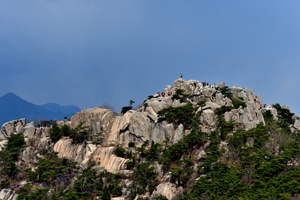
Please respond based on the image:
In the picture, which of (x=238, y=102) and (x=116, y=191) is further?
(x=238, y=102)

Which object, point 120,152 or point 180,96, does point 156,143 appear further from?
point 180,96

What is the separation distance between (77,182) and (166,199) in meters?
19.8

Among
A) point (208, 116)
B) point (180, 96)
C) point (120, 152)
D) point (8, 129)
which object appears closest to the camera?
point (120, 152)

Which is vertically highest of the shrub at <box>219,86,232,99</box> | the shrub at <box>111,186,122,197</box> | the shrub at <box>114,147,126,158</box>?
the shrub at <box>219,86,232,99</box>

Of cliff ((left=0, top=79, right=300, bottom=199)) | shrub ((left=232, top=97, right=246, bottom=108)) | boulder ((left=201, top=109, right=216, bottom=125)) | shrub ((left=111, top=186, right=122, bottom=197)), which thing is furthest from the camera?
shrub ((left=232, top=97, right=246, bottom=108))

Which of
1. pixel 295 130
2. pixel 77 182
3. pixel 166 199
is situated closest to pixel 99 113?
pixel 77 182

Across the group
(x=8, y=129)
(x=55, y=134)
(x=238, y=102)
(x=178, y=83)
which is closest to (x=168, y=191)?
(x=238, y=102)

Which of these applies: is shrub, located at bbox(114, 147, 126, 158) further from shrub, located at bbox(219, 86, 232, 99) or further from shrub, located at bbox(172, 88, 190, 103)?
shrub, located at bbox(219, 86, 232, 99)

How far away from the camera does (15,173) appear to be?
59188 mm

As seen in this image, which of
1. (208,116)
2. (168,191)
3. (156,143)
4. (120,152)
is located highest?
(208,116)

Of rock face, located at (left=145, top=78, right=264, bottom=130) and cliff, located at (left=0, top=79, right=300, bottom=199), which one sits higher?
rock face, located at (left=145, top=78, right=264, bottom=130)

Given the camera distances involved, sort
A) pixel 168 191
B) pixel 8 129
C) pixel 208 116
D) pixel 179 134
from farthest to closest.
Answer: pixel 8 129
pixel 208 116
pixel 179 134
pixel 168 191

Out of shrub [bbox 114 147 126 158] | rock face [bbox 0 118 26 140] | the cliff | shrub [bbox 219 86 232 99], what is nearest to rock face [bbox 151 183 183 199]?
the cliff

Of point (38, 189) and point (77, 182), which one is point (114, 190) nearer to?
point (77, 182)
